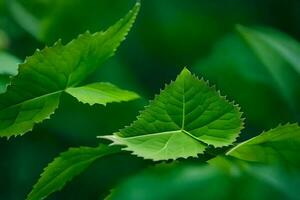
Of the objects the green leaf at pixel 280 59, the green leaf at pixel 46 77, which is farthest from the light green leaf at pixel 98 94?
the green leaf at pixel 280 59

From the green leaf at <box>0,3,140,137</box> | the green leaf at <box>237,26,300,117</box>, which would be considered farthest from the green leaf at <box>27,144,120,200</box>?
the green leaf at <box>237,26,300,117</box>

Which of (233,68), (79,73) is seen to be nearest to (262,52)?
(233,68)

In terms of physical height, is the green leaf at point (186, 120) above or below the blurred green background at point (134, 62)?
below

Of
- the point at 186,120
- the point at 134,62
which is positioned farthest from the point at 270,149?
the point at 134,62

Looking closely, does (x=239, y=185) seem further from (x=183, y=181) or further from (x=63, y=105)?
(x=63, y=105)

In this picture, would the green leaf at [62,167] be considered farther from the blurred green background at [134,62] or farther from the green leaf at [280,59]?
the green leaf at [280,59]

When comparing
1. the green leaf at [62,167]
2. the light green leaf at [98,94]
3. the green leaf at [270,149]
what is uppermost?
the light green leaf at [98,94]
